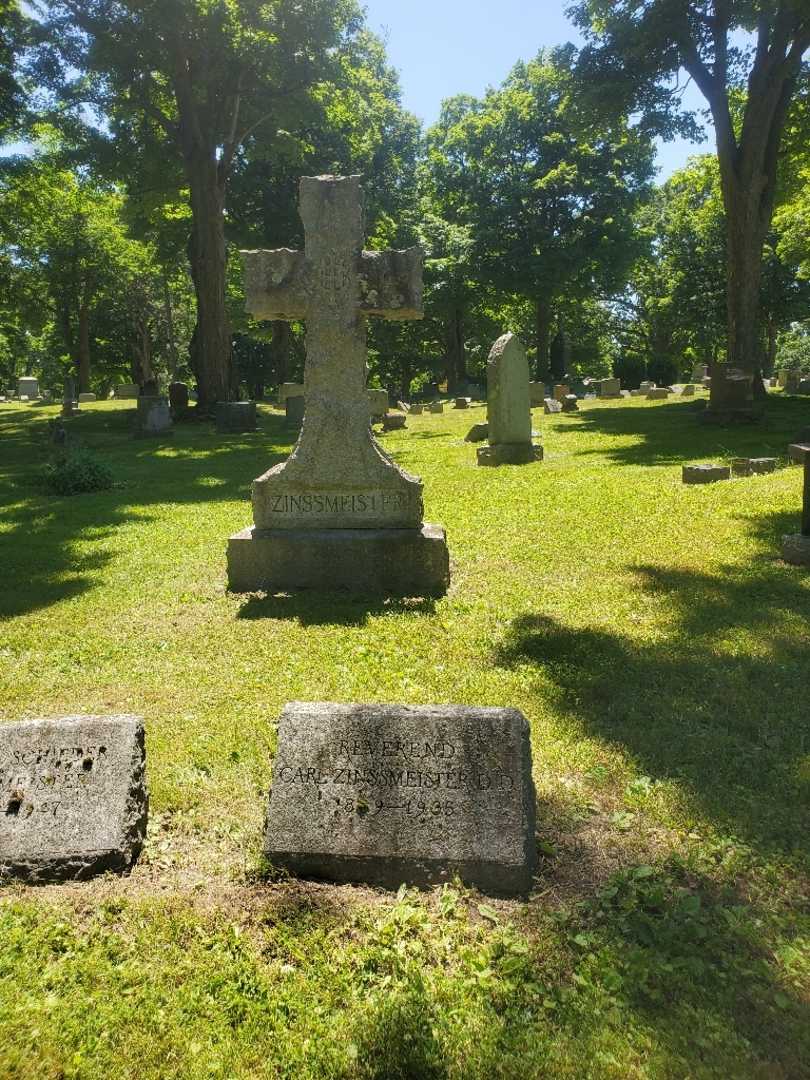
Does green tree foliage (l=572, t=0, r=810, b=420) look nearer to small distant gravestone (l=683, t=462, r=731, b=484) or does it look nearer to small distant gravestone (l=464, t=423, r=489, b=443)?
small distant gravestone (l=464, t=423, r=489, b=443)

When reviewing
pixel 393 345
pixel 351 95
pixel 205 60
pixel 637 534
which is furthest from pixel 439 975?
pixel 393 345

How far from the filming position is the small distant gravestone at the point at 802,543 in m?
6.38

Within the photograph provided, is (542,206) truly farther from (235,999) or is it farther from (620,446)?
(235,999)

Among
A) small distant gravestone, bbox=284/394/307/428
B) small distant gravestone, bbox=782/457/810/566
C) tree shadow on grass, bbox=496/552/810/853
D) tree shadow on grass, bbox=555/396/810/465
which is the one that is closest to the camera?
tree shadow on grass, bbox=496/552/810/853

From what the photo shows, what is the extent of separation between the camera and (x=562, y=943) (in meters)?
2.52

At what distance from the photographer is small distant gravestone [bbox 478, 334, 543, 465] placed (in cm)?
1334

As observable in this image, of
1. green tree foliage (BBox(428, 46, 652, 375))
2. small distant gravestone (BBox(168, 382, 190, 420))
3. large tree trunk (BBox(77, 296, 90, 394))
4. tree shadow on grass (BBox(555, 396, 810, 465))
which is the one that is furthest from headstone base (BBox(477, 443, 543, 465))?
large tree trunk (BBox(77, 296, 90, 394))

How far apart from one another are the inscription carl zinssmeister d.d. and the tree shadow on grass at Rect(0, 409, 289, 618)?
417 centimetres

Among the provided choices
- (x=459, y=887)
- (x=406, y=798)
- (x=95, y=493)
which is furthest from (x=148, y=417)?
(x=459, y=887)

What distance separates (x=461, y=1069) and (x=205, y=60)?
76.0 feet

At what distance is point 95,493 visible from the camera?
11.8 m

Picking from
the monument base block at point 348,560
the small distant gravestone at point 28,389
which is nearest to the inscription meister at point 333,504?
the monument base block at point 348,560

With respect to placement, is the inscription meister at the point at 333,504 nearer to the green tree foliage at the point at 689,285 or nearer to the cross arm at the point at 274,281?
the cross arm at the point at 274,281

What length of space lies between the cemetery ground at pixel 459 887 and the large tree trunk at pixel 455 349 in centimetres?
3106
